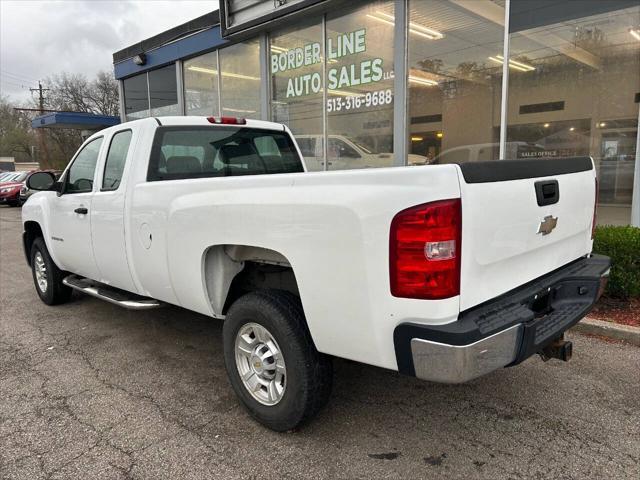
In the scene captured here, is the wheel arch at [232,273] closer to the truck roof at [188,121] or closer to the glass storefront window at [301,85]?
the truck roof at [188,121]

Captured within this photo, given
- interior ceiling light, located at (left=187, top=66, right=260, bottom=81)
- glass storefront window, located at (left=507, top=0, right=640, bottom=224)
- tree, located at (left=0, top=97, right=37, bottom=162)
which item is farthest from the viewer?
tree, located at (left=0, top=97, right=37, bottom=162)

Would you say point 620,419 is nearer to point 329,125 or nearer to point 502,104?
point 502,104

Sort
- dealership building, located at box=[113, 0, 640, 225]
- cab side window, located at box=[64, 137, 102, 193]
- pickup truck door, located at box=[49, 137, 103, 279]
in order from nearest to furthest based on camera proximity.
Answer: pickup truck door, located at box=[49, 137, 103, 279] → cab side window, located at box=[64, 137, 102, 193] → dealership building, located at box=[113, 0, 640, 225]

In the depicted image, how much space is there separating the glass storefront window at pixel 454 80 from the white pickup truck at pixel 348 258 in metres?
5.11

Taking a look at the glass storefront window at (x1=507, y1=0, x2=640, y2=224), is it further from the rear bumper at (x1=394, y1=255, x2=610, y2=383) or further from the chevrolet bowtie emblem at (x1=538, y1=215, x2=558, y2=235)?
the rear bumper at (x1=394, y1=255, x2=610, y2=383)

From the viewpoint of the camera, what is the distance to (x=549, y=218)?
2678 mm

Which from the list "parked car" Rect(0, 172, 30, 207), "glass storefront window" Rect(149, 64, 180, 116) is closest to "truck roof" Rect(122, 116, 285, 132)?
"glass storefront window" Rect(149, 64, 180, 116)

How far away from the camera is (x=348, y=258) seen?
2246 mm

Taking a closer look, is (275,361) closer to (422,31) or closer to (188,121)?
(188,121)

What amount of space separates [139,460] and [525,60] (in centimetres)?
759

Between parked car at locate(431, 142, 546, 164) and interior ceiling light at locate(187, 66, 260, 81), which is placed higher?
interior ceiling light at locate(187, 66, 260, 81)

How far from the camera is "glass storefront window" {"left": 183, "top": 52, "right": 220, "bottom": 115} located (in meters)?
12.6

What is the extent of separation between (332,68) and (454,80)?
261cm

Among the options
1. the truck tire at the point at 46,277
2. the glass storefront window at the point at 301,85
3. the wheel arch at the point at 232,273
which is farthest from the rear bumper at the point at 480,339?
the glass storefront window at the point at 301,85
